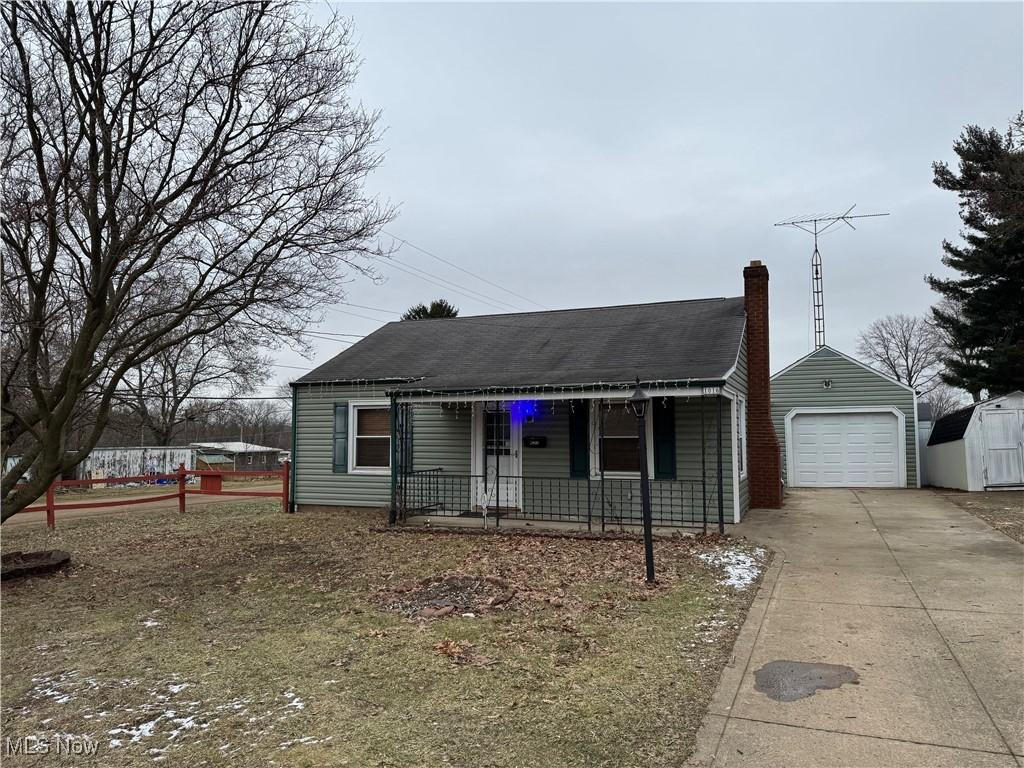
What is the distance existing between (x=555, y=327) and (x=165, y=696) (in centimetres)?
1085

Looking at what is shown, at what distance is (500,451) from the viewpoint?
38.4 ft

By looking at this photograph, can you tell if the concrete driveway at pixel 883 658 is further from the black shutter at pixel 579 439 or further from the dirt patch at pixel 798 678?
the black shutter at pixel 579 439

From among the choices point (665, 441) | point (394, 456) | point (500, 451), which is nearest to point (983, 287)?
point (665, 441)

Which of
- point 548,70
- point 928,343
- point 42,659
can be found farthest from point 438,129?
point 928,343

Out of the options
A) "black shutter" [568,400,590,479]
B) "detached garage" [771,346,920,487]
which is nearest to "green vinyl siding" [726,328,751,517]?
"black shutter" [568,400,590,479]

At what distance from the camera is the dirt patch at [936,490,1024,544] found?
9336 millimetres

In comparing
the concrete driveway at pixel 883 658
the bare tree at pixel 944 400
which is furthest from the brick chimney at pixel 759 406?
the bare tree at pixel 944 400

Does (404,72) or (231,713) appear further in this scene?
(404,72)

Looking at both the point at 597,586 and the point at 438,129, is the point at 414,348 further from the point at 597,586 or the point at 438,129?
the point at 597,586

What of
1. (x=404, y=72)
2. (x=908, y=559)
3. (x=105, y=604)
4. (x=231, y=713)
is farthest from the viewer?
(x=404, y=72)

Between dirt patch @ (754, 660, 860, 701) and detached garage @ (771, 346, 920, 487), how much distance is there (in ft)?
45.9

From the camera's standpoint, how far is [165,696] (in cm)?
411

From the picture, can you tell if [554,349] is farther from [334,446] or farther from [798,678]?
[798,678]

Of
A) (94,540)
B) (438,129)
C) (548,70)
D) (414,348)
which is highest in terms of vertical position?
(548,70)
